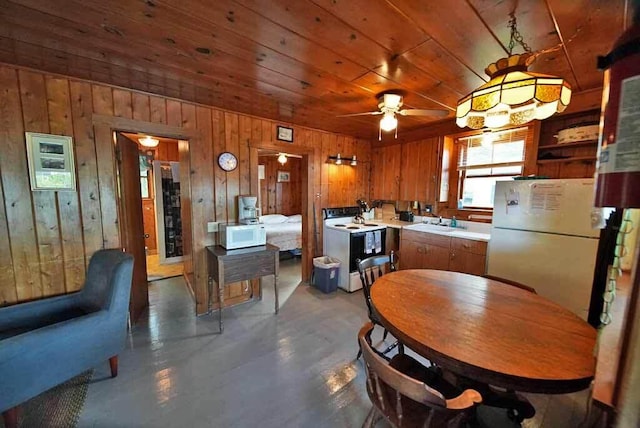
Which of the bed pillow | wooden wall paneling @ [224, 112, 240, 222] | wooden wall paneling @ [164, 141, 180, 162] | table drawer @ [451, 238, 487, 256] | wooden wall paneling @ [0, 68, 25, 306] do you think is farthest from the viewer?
the bed pillow

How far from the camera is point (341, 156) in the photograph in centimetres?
406

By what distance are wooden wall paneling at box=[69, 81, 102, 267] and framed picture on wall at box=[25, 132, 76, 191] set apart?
56mm

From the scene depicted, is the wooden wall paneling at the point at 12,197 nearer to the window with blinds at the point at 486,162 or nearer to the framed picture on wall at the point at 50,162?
the framed picture on wall at the point at 50,162

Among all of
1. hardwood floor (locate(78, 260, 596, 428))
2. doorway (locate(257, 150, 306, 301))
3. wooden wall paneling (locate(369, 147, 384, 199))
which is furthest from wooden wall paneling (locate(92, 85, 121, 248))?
wooden wall paneling (locate(369, 147, 384, 199))

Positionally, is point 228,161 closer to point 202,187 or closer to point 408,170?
point 202,187

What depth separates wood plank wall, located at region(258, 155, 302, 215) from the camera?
607 centimetres

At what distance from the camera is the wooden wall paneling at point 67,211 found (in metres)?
2.07

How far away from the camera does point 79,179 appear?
2213 millimetres

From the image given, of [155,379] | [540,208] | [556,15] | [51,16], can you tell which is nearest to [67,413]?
[155,379]

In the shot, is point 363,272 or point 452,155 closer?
point 363,272

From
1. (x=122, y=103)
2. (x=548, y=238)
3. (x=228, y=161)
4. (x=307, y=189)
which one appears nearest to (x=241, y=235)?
(x=228, y=161)

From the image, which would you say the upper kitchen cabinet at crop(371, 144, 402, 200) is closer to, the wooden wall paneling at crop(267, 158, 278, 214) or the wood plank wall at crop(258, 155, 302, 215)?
the wood plank wall at crop(258, 155, 302, 215)

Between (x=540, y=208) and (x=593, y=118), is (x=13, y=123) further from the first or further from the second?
(x=593, y=118)

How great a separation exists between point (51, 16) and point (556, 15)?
271 cm
